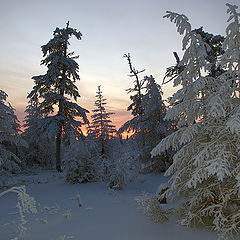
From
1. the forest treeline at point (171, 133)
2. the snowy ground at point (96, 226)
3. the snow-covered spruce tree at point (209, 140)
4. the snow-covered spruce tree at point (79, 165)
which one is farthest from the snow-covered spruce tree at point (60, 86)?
the snow-covered spruce tree at point (209, 140)

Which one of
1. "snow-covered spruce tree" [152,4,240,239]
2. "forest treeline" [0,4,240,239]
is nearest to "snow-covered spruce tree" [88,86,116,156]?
"forest treeline" [0,4,240,239]

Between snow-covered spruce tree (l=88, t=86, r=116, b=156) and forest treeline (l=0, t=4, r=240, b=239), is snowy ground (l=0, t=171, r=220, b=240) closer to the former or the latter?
forest treeline (l=0, t=4, r=240, b=239)

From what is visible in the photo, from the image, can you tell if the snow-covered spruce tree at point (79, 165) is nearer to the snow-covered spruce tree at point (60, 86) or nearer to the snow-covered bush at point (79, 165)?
A: the snow-covered bush at point (79, 165)

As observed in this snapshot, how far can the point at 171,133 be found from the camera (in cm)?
1633

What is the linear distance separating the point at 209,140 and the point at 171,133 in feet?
38.4

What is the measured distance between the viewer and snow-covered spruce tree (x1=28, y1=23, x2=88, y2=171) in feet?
58.1

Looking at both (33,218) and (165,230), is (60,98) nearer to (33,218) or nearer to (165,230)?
(33,218)

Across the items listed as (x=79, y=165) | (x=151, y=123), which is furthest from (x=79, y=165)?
(x=151, y=123)

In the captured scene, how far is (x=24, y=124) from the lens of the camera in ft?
103

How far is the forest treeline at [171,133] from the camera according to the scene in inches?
166

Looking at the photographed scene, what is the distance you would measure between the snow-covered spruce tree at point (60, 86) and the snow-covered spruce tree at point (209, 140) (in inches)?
546

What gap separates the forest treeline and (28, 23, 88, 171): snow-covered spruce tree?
0.29 feet

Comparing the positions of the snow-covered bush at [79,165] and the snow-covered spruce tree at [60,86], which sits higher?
the snow-covered spruce tree at [60,86]

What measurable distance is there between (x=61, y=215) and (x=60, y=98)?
512 inches
